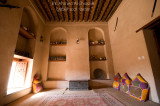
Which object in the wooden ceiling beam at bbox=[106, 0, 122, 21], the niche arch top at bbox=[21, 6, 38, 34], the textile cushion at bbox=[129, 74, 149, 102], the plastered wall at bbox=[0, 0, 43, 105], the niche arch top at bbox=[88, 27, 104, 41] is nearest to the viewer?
the plastered wall at bbox=[0, 0, 43, 105]

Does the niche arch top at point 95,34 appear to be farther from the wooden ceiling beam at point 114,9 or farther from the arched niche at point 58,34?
the arched niche at point 58,34

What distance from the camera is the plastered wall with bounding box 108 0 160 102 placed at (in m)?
1.77

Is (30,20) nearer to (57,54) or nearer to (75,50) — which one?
(57,54)

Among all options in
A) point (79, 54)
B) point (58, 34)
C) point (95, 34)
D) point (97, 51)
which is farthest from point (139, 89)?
point (58, 34)

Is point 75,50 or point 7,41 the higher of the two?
point 75,50

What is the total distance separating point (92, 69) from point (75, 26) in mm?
2662

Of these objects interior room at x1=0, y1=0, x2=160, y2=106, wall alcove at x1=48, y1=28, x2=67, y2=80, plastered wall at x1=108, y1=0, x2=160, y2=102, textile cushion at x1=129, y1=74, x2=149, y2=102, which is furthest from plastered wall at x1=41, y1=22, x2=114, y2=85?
textile cushion at x1=129, y1=74, x2=149, y2=102

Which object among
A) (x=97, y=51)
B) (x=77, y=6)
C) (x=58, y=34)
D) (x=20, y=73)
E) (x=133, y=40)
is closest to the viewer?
(x=133, y=40)

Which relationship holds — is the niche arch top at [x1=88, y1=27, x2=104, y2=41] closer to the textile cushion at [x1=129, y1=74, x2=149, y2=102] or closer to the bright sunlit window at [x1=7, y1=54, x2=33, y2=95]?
the textile cushion at [x1=129, y1=74, x2=149, y2=102]

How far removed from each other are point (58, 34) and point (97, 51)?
2.55 metres

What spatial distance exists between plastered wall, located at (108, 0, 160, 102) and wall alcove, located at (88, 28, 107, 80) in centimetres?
77

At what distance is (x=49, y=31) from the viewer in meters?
3.76

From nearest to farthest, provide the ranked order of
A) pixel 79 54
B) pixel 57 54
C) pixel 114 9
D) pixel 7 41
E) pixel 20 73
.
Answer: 1. pixel 7 41
2. pixel 20 73
3. pixel 114 9
4. pixel 79 54
5. pixel 57 54

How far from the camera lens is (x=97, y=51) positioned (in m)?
3.82
